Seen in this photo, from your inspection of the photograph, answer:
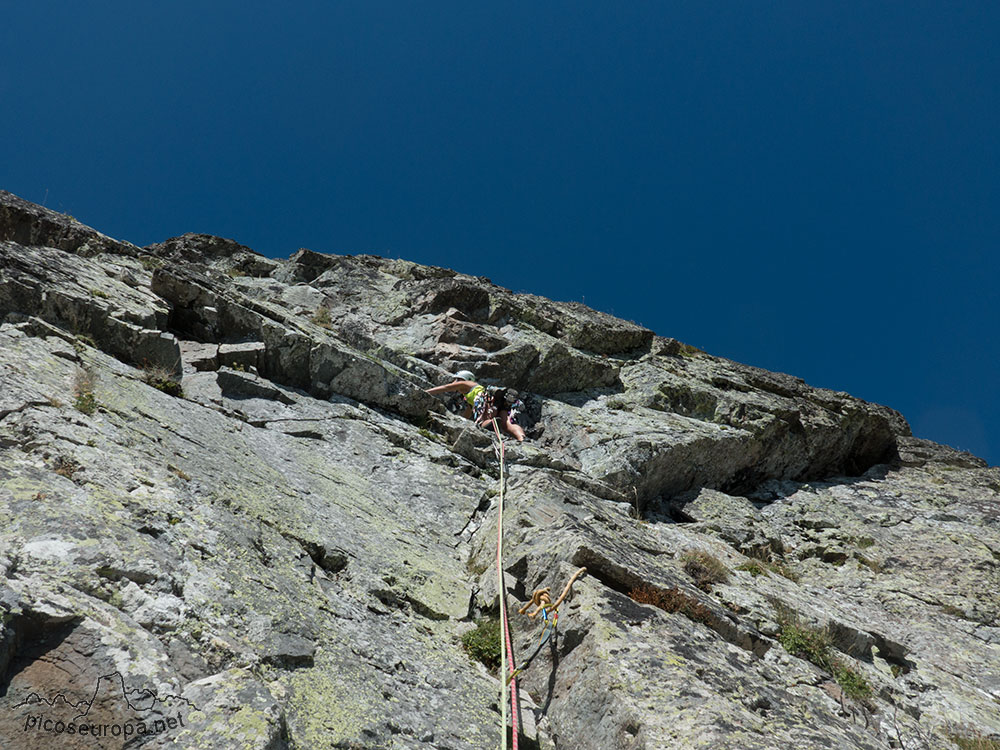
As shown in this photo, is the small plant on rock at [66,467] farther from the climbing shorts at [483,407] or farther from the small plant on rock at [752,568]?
the small plant on rock at [752,568]

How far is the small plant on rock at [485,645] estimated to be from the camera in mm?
6445

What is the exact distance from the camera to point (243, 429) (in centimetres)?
1000

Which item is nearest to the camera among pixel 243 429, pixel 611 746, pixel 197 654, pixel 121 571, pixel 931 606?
pixel 197 654

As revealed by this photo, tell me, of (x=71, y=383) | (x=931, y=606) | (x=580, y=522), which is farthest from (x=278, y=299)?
(x=931, y=606)

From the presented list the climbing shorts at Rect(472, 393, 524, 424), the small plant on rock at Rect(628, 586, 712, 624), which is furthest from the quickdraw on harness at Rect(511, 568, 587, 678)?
the climbing shorts at Rect(472, 393, 524, 424)

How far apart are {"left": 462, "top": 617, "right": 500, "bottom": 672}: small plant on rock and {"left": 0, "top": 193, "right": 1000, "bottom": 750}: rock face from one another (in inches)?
8.7

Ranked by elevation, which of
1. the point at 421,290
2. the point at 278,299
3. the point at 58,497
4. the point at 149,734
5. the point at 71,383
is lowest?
the point at 149,734

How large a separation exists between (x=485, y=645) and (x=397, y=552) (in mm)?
2083

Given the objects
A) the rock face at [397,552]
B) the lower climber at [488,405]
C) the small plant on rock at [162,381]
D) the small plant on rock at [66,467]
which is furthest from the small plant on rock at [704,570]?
the small plant on rock at [162,381]

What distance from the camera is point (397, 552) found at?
7938 millimetres

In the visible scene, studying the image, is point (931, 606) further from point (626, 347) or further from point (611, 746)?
point (626, 347)

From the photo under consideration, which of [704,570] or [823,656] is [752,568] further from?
[823,656]

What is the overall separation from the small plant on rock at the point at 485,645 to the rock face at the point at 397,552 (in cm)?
22

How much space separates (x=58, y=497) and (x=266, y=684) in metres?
2.80
